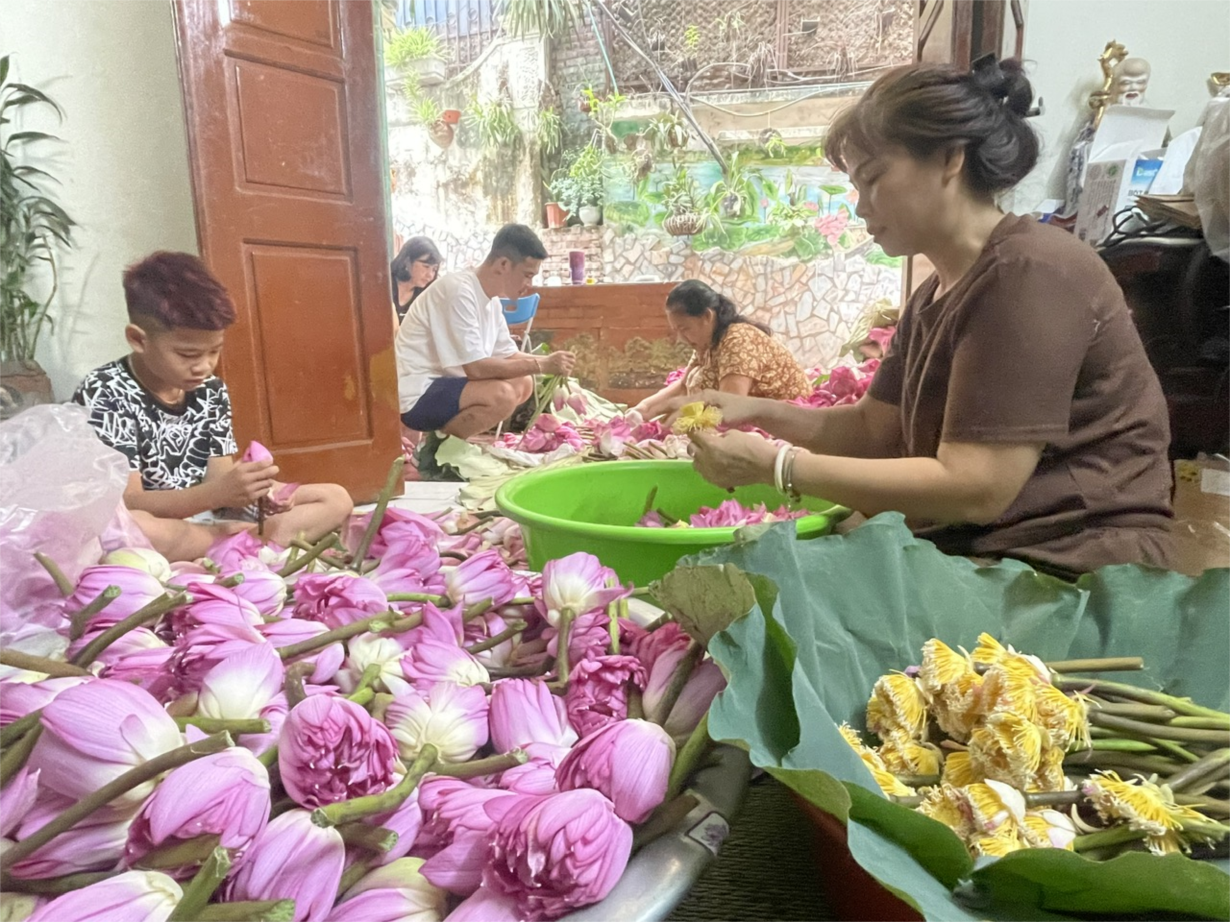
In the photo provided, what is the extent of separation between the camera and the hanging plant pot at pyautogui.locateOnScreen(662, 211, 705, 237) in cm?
548

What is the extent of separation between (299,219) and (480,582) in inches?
80.6

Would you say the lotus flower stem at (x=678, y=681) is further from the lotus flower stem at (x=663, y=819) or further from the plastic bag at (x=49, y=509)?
the plastic bag at (x=49, y=509)

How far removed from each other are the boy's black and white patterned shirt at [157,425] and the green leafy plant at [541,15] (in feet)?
15.9

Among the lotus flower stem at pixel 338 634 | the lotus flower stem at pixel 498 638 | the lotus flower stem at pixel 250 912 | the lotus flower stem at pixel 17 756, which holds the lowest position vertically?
the lotus flower stem at pixel 250 912

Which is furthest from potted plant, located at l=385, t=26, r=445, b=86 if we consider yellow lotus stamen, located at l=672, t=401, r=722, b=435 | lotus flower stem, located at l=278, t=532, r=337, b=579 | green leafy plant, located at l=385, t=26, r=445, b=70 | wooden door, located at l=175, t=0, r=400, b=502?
lotus flower stem, located at l=278, t=532, r=337, b=579

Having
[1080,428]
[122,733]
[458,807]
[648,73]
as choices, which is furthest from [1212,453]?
[648,73]

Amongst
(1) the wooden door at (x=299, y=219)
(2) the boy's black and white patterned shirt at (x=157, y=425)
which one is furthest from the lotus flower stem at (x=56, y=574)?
(1) the wooden door at (x=299, y=219)

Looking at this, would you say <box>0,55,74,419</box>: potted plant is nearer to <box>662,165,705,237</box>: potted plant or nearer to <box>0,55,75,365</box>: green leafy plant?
<box>0,55,75,365</box>: green leafy plant

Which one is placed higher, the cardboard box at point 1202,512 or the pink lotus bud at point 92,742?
the pink lotus bud at point 92,742

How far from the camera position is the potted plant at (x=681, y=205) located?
548 cm

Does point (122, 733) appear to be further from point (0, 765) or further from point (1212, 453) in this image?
point (1212, 453)

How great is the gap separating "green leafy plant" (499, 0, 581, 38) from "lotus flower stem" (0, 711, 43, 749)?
605cm

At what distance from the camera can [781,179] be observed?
5.41m

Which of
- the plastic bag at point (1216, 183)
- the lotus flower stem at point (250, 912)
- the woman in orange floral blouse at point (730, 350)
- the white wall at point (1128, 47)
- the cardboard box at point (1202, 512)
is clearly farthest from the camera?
the woman in orange floral blouse at point (730, 350)
